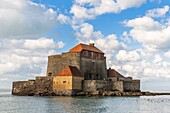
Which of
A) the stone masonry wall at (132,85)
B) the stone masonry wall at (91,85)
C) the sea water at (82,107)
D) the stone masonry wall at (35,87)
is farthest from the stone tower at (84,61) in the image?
the sea water at (82,107)

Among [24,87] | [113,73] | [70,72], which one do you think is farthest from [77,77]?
[24,87]

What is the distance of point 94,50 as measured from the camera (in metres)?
51.7

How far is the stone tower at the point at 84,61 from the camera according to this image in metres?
49.3

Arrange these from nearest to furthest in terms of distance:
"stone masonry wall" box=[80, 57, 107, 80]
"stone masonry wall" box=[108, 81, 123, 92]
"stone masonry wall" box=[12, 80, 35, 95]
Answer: "stone masonry wall" box=[108, 81, 123, 92], "stone masonry wall" box=[80, 57, 107, 80], "stone masonry wall" box=[12, 80, 35, 95]

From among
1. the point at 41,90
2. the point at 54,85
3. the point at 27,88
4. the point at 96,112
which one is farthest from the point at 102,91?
the point at 96,112

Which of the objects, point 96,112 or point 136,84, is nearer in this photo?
point 96,112

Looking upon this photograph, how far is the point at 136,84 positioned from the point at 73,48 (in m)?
12.0

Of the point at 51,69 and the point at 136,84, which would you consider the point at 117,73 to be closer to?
the point at 136,84

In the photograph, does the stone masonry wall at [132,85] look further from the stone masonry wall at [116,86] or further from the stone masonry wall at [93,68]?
the stone masonry wall at [93,68]

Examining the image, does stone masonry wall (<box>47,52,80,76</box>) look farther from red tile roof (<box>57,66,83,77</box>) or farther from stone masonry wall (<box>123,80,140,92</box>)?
stone masonry wall (<box>123,80,140,92</box>)

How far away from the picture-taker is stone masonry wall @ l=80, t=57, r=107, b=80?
4993 centimetres

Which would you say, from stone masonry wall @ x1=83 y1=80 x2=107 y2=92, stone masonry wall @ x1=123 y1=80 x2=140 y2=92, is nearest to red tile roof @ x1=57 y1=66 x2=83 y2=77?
stone masonry wall @ x1=83 y1=80 x2=107 y2=92

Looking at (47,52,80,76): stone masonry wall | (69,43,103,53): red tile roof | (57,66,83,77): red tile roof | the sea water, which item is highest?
(69,43,103,53): red tile roof

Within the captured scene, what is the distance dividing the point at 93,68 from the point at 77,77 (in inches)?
303
